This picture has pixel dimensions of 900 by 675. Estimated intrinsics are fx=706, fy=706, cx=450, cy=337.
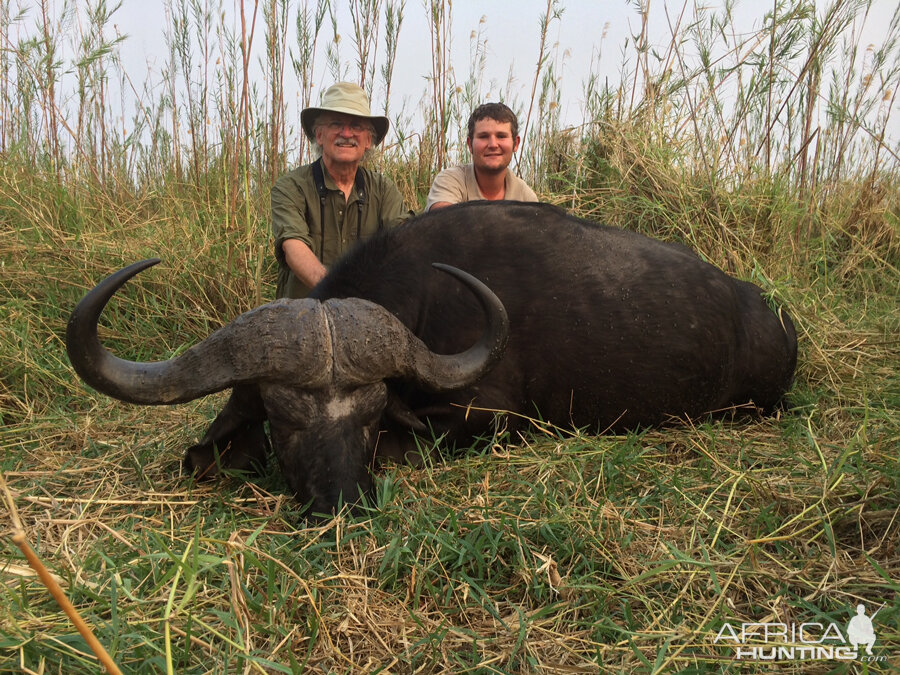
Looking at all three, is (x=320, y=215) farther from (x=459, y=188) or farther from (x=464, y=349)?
(x=464, y=349)

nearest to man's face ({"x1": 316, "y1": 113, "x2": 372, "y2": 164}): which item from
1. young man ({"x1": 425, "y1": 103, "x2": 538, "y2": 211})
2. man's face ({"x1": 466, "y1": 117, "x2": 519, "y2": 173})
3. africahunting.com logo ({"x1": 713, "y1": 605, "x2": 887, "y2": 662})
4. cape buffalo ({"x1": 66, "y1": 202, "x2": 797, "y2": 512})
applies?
young man ({"x1": 425, "y1": 103, "x2": 538, "y2": 211})

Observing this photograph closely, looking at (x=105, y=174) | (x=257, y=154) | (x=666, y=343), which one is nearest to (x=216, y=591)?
(x=666, y=343)

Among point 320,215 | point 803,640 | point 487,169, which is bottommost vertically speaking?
point 803,640

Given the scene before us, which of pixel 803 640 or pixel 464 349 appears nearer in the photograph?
pixel 803 640

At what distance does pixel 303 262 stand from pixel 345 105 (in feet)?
4.00

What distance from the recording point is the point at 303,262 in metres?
4.36

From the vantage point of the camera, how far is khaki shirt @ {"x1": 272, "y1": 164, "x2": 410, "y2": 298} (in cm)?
463

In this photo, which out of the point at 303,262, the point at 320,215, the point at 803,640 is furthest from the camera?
the point at 320,215

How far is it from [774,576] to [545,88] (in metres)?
5.84

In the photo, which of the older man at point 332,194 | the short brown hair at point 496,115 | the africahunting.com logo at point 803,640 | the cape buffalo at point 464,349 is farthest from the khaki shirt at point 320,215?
the africahunting.com logo at point 803,640

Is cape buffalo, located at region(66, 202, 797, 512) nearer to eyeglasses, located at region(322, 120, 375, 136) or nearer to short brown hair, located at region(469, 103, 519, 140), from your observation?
eyeglasses, located at region(322, 120, 375, 136)

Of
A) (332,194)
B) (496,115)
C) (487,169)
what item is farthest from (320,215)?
(496,115)

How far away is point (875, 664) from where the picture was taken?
1527 millimetres

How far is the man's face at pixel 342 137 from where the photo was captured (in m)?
4.75
